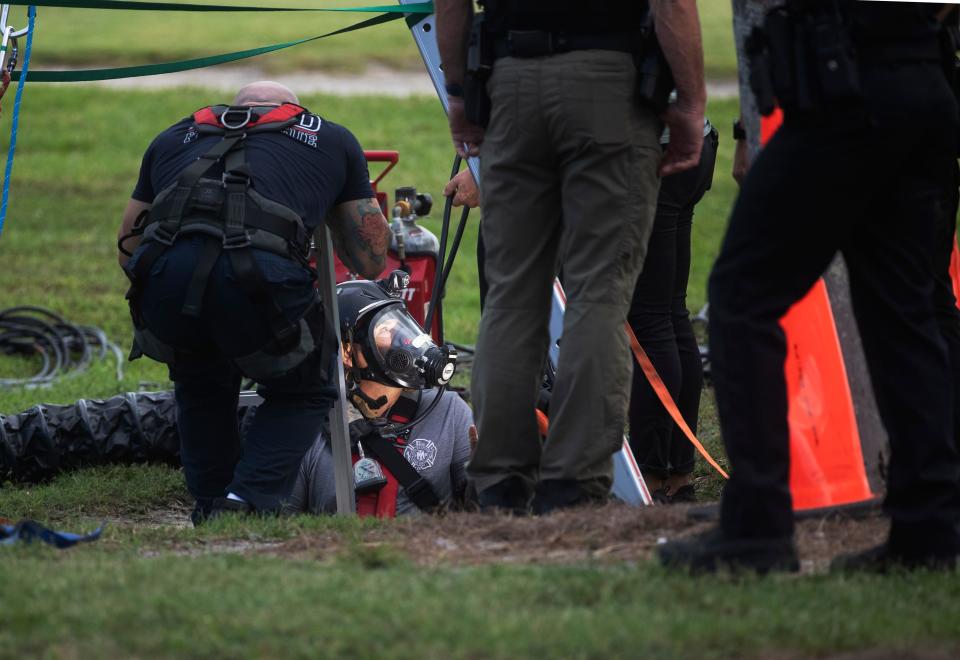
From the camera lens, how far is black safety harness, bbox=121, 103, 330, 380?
5.03 m

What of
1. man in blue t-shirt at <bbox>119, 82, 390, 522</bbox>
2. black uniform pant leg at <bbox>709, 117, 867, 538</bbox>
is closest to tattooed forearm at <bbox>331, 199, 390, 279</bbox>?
man in blue t-shirt at <bbox>119, 82, 390, 522</bbox>

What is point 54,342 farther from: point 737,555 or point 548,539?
point 737,555

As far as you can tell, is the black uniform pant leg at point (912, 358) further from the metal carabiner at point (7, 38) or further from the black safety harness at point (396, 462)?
the metal carabiner at point (7, 38)

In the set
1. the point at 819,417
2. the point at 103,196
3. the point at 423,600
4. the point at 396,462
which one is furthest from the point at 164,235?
the point at 103,196

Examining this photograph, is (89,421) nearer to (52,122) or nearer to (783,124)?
(783,124)

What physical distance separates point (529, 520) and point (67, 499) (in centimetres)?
289

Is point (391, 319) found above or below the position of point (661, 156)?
below

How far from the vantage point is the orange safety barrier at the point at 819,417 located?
4.09 meters

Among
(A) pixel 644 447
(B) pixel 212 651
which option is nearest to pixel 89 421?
(A) pixel 644 447

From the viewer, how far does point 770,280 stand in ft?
11.1

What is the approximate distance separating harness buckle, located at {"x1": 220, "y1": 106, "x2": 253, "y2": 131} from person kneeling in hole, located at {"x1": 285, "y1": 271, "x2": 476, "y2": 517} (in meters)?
1.08

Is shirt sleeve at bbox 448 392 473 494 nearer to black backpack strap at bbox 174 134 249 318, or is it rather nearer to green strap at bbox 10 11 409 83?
black backpack strap at bbox 174 134 249 318

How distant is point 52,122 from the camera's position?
2022 centimetres

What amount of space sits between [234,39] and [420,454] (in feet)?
73.2
